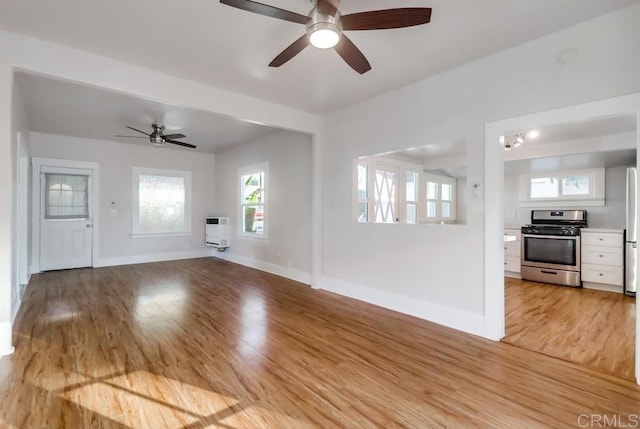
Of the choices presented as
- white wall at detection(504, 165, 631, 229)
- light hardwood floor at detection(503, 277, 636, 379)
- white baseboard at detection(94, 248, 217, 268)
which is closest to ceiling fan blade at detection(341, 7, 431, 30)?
light hardwood floor at detection(503, 277, 636, 379)

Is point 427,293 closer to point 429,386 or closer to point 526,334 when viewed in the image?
point 526,334

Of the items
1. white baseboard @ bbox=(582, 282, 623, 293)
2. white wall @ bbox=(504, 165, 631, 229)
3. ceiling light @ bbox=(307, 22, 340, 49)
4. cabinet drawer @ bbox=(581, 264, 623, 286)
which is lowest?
white baseboard @ bbox=(582, 282, 623, 293)

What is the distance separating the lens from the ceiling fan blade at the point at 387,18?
1.87m

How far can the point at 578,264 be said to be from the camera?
4824mm

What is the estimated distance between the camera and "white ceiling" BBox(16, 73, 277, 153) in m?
3.71

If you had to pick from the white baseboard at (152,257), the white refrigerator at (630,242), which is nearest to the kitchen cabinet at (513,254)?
the white refrigerator at (630,242)

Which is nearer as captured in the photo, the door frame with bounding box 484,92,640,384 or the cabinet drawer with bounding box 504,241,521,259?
the door frame with bounding box 484,92,640,384

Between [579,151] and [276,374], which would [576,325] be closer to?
[579,151]

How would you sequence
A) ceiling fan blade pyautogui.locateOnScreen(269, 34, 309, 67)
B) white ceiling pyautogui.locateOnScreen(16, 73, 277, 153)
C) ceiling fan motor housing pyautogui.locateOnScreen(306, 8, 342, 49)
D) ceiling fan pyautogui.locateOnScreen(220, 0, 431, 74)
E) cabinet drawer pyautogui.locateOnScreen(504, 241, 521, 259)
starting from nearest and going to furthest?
ceiling fan pyautogui.locateOnScreen(220, 0, 431, 74), ceiling fan motor housing pyautogui.locateOnScreen(306, 8, 342, 49), ceiling fan blade pyautogui.locateOnScreen(269, 34, 309, 67), white ceiling pyautogui.locateOnScreen(16, 73, 277, 153), cabinet drawer pyautogui.locateOnScreen(504, 241, 521, 259)

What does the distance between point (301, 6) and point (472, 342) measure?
3.21 meters

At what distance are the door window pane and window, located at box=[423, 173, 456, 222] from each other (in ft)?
23.3

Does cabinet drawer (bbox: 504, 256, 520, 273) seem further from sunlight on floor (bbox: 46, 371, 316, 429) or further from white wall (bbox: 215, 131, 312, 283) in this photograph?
sunlight on floor (bbox: 46, 371, 316, 429)

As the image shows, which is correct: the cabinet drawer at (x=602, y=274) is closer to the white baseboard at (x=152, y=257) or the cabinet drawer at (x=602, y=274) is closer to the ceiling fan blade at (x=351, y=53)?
the ceiling fan blade at (x=351, y=53)

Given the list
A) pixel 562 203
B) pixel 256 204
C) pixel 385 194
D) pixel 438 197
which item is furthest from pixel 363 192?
pixel 562 203
